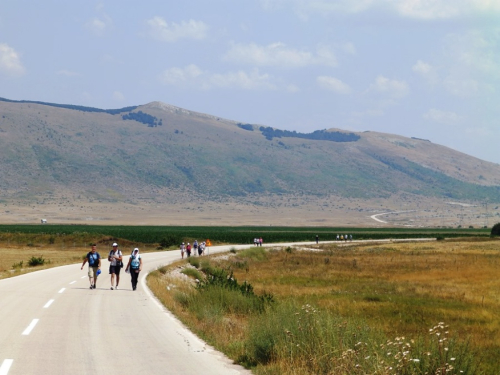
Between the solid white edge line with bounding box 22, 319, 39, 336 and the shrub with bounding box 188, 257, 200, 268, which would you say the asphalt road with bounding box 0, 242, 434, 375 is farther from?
the shrub with bounding box 188, 257, 200, 268

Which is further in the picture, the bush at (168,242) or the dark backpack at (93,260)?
the bush at (168,242)

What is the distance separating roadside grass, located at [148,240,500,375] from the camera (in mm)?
10539

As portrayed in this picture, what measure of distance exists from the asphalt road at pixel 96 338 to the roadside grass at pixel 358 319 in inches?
26.6

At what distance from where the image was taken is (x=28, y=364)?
11.4 m

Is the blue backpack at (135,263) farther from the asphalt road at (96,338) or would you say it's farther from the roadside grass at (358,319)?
the asphalt road at (96,338)

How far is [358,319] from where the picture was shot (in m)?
18.3

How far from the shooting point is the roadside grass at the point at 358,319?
415 inches

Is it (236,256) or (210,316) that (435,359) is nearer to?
(210,316)

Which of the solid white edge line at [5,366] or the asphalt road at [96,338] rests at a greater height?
the solid white edge line at [5,366]

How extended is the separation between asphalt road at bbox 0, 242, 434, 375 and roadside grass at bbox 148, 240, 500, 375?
675mm

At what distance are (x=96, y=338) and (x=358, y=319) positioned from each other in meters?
6.70

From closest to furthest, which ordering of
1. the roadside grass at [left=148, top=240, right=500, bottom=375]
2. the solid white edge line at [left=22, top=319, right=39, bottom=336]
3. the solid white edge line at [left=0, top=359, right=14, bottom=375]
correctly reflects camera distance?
1. the roadside grass at [left=148, top=240, right=500, bottom=375]
2. the solid white edge line at [left=0, top=359, right=14, bottom=375]
3. the solid white edge line at [left=22, top=319, right=39, bottom=336]

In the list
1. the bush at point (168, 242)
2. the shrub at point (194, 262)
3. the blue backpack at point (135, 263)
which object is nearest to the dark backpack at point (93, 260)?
the blue backpack at point (135, 263)

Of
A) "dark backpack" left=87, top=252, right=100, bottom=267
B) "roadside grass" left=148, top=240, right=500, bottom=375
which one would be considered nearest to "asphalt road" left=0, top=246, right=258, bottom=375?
"roadside grass" left=148, top=240, right=500, bottom=375
